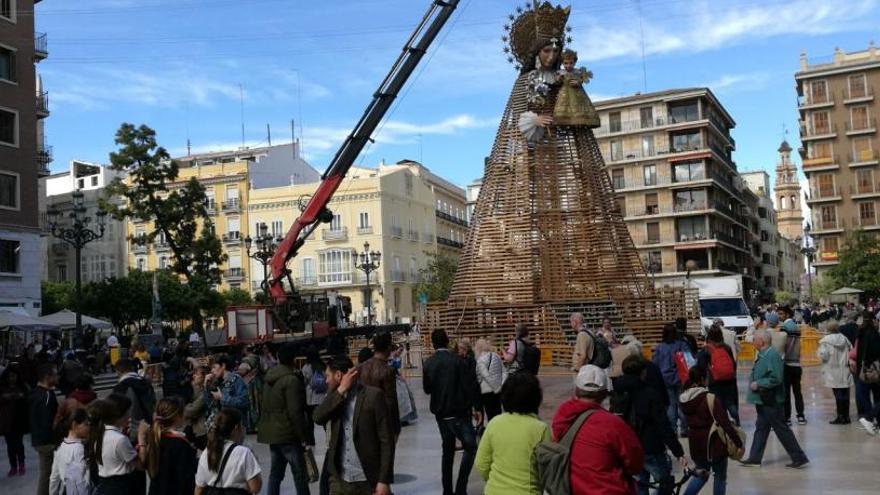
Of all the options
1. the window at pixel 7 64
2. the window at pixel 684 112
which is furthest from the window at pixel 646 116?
the window at pixel 7 64

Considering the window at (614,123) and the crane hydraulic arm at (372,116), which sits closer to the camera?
the crane hydraulic arm at (372,116)

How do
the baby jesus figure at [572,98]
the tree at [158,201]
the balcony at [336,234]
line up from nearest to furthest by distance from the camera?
1. the baby jesus figure at [572,98]
2. the tree at [158,201]
3. the balcony at [336,234]

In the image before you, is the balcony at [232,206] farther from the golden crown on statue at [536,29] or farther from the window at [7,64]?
the golden crown on statue at [536,29]

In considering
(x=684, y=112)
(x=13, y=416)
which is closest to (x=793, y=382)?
(x=13, y=416)

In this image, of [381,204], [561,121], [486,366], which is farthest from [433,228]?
[486,366]

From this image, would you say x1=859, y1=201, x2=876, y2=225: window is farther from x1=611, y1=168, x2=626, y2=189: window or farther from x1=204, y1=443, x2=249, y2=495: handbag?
x1=204, y1=443, x2=249, y2=495: handbag

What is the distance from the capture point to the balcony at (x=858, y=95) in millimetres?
63062

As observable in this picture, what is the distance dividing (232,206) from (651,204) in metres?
29.7

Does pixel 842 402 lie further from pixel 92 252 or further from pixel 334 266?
pixel 92 252

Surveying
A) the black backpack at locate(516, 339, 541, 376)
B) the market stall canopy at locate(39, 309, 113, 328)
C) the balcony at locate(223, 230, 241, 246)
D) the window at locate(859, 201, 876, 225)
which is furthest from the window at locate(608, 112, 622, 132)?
the black backpack at locate(516, 339, 541, 376)

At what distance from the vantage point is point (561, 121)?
69.8ft

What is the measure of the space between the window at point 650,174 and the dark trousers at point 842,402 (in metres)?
52.2

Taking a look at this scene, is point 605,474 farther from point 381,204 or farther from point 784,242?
point 784,242

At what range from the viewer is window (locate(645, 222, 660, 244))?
6228cm
